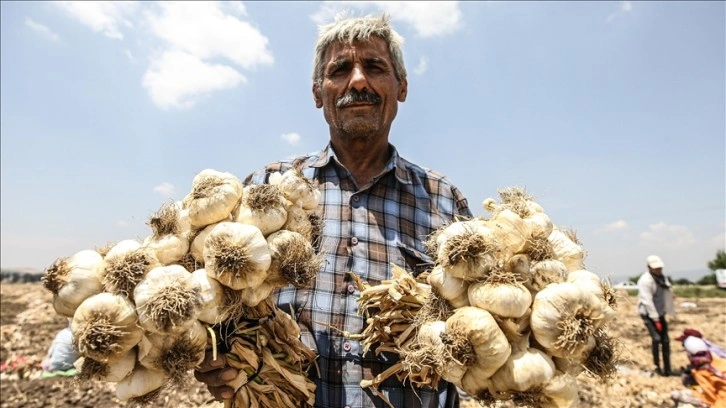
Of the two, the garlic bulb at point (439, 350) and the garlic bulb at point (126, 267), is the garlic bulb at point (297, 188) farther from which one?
the garlic bulb at point (439, 350)

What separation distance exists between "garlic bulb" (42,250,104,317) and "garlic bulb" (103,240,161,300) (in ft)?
0.16

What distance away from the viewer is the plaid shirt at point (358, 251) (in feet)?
6.80

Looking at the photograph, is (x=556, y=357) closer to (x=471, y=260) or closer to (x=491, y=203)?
(x=471, y=260)

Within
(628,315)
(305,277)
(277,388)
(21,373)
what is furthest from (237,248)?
(628,315)

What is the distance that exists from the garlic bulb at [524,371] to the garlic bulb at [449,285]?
10.9 inches

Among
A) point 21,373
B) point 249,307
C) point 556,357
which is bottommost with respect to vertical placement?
point 21,373

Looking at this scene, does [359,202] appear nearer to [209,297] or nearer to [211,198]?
[211,198]

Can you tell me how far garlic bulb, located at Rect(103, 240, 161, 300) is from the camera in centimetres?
152

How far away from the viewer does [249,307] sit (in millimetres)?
1808

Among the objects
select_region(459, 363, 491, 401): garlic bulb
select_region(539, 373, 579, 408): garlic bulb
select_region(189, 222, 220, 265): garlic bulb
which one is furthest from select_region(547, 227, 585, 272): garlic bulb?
select_region(189, 222, 220, 265): garlic bulb

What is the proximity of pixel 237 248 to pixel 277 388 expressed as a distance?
74 centimetres

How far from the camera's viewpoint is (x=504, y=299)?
150 centimetres

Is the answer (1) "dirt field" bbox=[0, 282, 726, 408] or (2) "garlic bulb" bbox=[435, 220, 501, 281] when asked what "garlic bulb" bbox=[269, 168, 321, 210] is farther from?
(1) "dirt field" bbox=[0, 282, 726, 408]

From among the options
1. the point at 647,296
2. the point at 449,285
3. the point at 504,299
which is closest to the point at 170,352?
the point at 449,285
